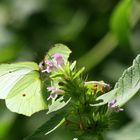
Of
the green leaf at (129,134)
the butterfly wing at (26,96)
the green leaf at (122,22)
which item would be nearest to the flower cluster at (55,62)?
the butterfly wing at (26,96)

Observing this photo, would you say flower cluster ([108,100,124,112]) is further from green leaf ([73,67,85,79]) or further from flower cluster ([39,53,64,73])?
flower cluster ([39,53,64,73])

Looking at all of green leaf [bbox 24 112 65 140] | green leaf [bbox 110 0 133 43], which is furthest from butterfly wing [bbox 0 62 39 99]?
green leaf [bbox 110 0 133 43]

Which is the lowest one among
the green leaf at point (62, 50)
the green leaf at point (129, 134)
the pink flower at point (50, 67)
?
the green leaf at point (129, 134)

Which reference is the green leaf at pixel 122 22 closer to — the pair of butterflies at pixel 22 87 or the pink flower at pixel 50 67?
the pair of butterflies at pixel 22 87

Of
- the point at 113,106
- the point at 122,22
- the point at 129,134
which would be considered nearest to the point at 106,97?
the point at 113,106

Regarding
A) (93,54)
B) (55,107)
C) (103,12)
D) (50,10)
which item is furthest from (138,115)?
(55,107)

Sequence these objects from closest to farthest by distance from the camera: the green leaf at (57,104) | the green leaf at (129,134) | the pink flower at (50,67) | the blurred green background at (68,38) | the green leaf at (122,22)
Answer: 1. the green leaf at (57,104)
2. the pink flower at (50,67)
3. the green leaf at (129,134)
4. the green leaf at (122,22)
5. the blurred green background at (68,38)

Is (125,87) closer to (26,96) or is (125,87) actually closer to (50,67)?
(50,67)

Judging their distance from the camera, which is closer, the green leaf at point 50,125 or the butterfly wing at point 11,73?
the green leaf at point 50,125
